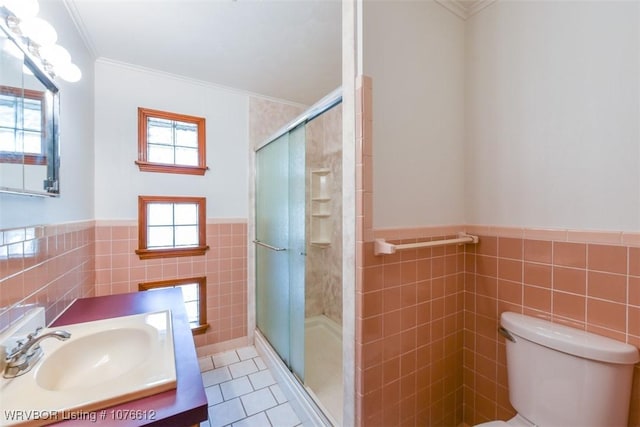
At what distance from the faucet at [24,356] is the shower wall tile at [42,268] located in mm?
83

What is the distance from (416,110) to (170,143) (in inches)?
74.8

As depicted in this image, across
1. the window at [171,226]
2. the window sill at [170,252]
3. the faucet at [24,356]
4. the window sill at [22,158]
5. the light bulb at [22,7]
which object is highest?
the light bulb at [22,7]

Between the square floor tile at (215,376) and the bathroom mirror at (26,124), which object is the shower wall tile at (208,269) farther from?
the bathroom mirror at (26,124)

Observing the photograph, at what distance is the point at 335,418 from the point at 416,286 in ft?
2.80

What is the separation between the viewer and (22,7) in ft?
2.97

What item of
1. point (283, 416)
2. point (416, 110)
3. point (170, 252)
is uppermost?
point (416, 110)

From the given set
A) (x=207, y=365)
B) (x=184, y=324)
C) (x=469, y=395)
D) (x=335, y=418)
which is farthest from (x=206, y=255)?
(x=469, y=395)

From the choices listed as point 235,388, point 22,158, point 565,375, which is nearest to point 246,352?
point 235,388

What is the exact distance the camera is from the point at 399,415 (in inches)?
48.0

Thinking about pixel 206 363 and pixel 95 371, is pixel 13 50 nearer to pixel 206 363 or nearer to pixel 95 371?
pixel 95 371

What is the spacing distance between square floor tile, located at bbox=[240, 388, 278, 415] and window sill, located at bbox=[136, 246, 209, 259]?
1.14 meters

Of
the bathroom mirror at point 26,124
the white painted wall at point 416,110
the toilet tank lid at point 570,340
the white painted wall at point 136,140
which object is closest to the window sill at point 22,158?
the bathroom mirror at point 26,124

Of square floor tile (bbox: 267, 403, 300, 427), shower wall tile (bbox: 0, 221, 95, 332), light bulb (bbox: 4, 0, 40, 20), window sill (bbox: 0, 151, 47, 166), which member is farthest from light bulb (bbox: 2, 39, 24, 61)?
square floor tile (bbox: 267, 403, 300, 427)

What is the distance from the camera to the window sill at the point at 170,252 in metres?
1.98
